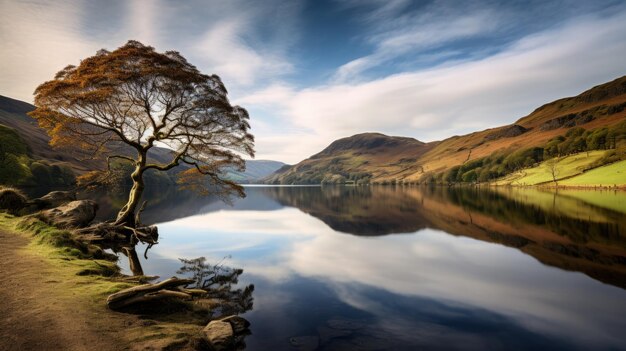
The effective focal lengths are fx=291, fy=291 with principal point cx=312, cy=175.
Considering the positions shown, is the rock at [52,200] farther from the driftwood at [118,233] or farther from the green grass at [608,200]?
the green grass at [608,200]

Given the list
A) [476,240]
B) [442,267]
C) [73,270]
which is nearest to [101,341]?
[73,270]

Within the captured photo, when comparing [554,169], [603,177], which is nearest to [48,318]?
[603,177]

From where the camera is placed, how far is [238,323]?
436 inches

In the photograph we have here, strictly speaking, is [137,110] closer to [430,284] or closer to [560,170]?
[430,284]

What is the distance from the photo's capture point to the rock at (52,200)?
1266 inches

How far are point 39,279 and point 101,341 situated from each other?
6750 millimetres

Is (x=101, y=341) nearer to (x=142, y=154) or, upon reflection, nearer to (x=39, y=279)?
(x=39, y=279)

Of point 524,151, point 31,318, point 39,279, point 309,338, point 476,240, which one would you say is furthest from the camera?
point 524,151

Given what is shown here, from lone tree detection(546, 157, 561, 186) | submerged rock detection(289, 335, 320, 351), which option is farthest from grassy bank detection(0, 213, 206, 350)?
lone tree detection(546, 157, 561, 186)

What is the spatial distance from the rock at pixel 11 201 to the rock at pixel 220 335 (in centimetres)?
3321

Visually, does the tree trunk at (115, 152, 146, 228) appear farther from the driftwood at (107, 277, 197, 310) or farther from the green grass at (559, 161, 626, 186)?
the green grass at (559, 161, 626, 186)

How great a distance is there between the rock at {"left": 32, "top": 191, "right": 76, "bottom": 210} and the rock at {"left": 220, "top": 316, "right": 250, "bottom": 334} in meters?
33.7

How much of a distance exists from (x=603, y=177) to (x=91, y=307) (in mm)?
132361

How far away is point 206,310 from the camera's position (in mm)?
12398
